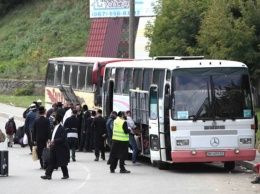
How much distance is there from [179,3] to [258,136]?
11911mm

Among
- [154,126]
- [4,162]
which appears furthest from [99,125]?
[4,162]

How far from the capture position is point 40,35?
75188 millimetres

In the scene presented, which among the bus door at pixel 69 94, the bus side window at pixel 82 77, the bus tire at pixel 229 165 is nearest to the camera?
the bus tire at pixel 229 165

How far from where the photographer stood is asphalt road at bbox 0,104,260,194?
19.5 meters

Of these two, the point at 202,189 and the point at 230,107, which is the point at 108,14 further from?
the point at 202,189

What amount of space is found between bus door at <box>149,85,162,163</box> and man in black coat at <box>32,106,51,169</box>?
2891 mm

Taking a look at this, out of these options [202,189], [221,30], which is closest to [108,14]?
[221,30]

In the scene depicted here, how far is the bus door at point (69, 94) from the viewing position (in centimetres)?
3659

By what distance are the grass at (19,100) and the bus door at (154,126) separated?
31742mm

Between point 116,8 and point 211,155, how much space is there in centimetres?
3779

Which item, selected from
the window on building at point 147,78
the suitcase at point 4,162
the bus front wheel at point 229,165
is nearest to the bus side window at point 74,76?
the window on building at point 147,78

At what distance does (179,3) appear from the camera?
4147 centimetres

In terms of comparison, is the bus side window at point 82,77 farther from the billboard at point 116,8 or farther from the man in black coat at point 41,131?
the billboard at point 116,8

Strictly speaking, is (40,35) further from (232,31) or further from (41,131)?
(41,131)
